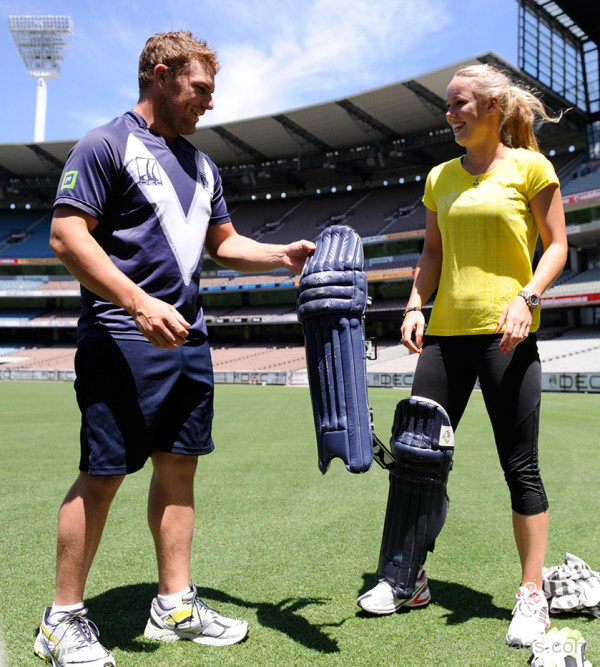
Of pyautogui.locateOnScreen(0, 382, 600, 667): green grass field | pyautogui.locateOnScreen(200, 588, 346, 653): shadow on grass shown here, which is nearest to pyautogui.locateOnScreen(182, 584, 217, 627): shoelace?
pyautogui.locateOnScreen(0, 382, 600, 667): green grass field

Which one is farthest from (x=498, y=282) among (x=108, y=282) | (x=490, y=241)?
(x=108, y=282)

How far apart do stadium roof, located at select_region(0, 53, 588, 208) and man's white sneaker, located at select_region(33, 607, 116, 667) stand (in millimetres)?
32396

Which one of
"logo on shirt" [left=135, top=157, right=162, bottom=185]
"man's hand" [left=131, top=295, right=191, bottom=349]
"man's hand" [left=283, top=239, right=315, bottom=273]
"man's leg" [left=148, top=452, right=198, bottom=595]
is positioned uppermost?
"logo on shirt" [left=135, top=157, right=162, bottom=185]

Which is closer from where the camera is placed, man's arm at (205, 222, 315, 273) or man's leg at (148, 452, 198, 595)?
man's leg at (148, 452, 198, 595)

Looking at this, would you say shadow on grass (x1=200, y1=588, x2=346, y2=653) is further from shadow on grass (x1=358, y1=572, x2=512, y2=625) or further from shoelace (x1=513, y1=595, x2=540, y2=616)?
shoelace (x1=513, y1=595, x2=540, y2=616)

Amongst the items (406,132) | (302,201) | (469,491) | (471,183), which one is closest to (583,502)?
(469,491)

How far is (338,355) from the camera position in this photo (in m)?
2.12

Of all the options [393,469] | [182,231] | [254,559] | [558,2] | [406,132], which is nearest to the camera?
[182,231]

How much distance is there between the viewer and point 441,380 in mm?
2539

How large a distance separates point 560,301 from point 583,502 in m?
28.7

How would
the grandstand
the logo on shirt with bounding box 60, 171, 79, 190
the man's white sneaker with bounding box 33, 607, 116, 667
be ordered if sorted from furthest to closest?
the grandstand
the logo on shirt with bounding box 60, 171, 79, 190
the man's white sneaker with bounding box 33, 607, 116, 667

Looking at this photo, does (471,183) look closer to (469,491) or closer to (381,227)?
(469,491)

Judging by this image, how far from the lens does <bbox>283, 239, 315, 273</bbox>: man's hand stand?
241 centimetres

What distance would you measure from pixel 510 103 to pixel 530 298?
859 mm
